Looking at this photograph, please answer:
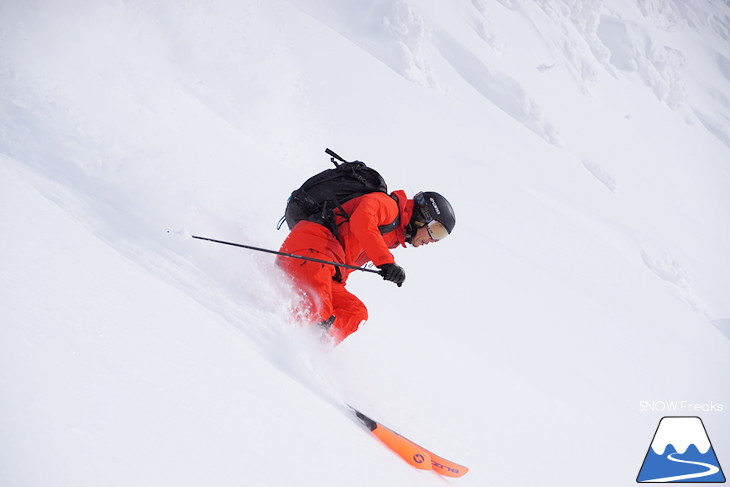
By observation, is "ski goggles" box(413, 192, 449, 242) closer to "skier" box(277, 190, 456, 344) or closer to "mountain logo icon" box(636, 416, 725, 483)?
"skier" box(277, 190, 456, 344)

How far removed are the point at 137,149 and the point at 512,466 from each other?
3.77 m

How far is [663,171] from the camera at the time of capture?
22.7m

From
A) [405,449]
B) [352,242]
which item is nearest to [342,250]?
[352,242]

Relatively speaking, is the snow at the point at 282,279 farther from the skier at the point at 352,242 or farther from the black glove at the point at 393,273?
the black glove at the point at 393,273

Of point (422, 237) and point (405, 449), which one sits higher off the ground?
point (422, 237)

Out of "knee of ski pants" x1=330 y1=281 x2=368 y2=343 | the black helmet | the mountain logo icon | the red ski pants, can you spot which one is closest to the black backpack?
the black helmet

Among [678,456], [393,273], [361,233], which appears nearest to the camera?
[393,273]

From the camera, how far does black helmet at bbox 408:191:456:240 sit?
3.88 meters

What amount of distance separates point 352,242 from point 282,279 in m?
0.61

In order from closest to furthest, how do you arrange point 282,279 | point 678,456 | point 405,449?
point 405,449 → point 282,279 → point 678,456

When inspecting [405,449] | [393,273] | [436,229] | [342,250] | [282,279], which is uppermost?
[436,229]

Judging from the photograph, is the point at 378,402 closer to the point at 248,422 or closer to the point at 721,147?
the point at 248,422

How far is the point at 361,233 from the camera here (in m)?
3.59

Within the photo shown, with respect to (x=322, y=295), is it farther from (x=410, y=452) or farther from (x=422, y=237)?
(x=410, y=452)
